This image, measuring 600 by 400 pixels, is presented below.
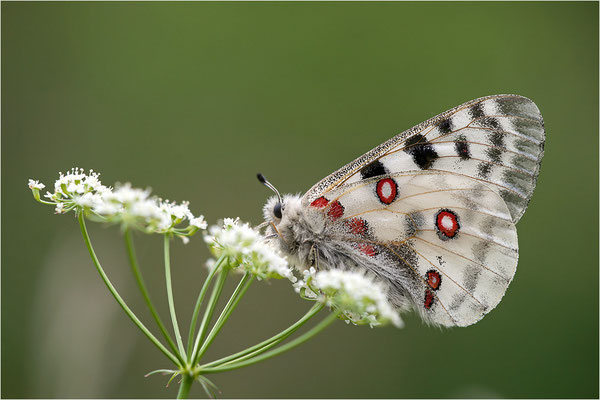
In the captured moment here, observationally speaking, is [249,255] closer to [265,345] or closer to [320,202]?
[265,345]

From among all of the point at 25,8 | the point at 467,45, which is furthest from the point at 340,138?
the point at 25,8

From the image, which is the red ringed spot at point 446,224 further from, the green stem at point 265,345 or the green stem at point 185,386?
the green stem at point 185,386

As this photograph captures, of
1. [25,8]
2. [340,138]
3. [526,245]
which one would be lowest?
[526,245]

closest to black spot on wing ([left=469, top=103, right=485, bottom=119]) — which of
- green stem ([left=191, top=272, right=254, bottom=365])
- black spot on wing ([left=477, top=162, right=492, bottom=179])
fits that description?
black spot on wing ([left=477, top=162, right=492, bottom=179])

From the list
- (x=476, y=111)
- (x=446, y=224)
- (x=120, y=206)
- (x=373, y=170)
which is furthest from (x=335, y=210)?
(x=120, y=206)

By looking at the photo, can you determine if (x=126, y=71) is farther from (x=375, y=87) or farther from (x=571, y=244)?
(x=571, y=244)

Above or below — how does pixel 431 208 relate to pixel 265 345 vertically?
above

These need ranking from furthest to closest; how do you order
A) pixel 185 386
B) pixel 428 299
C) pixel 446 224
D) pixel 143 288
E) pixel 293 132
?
pixel 293 132, pixel 446 224, pixel 428 299, pixel 185 386, pixel 143 288
